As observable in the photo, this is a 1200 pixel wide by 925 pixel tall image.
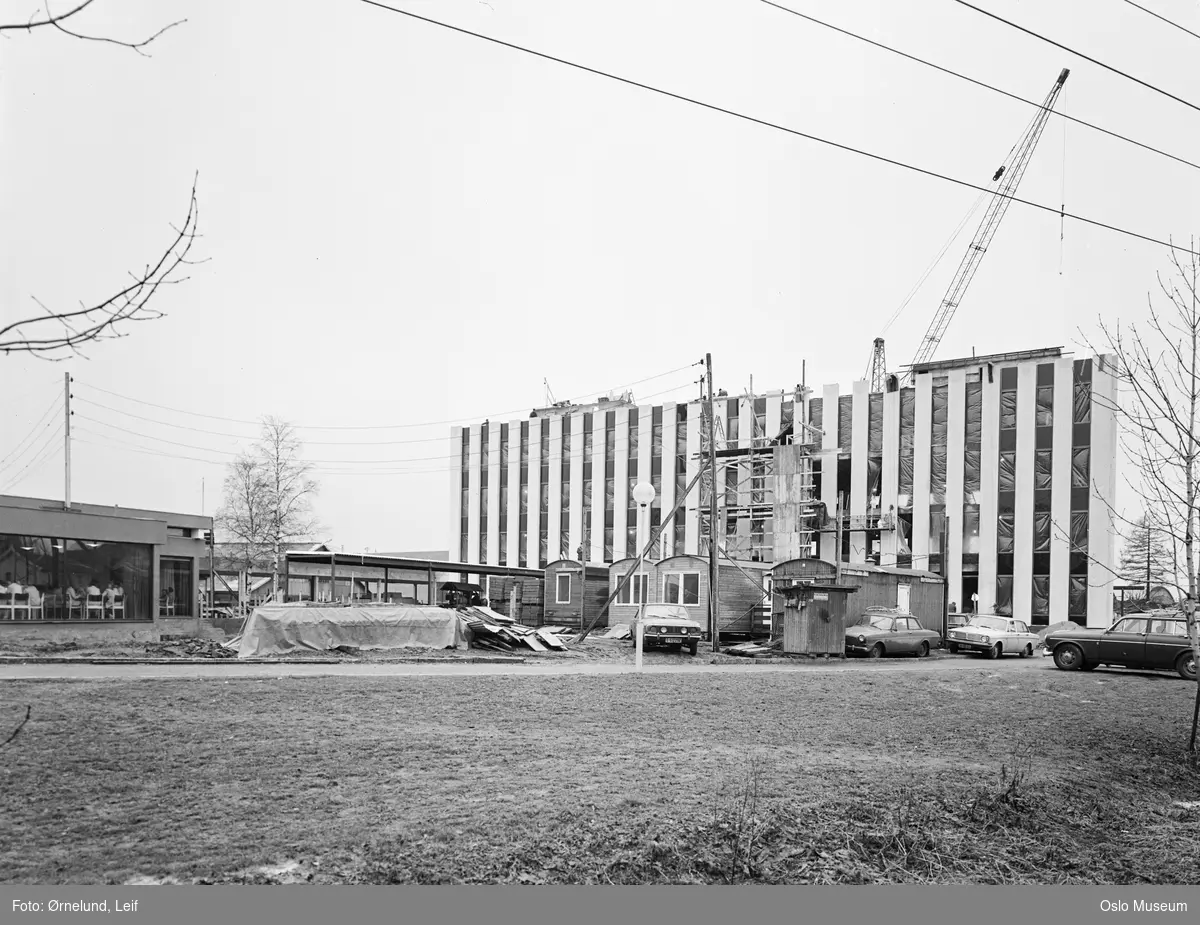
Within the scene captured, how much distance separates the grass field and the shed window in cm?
2331

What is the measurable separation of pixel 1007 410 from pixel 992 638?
96.6 ft

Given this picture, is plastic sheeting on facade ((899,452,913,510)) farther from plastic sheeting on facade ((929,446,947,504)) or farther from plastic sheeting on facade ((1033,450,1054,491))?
plastic sheeting on facade ((1033,450,1054,491))

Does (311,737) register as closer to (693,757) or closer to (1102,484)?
(693,757)

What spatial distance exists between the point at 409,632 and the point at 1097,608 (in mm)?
45442

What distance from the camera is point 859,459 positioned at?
210 feet

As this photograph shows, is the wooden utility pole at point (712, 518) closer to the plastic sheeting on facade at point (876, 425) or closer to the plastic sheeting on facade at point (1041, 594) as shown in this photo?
the plastic sheeting on facade at point (1041, 594)

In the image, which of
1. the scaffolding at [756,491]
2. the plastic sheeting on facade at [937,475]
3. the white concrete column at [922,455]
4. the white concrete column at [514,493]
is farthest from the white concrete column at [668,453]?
the plastic sheeting on facade at [937,475]

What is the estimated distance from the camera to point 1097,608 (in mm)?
56656

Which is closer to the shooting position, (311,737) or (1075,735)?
(311,737)

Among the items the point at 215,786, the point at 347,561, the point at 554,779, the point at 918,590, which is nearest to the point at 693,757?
the point at 554,779

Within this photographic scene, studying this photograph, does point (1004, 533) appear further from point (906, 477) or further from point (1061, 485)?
point (906, 477)

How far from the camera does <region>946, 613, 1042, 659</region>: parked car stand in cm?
3419

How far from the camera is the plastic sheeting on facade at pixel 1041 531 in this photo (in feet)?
191

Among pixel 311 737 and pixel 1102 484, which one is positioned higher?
pixel 1102 484
